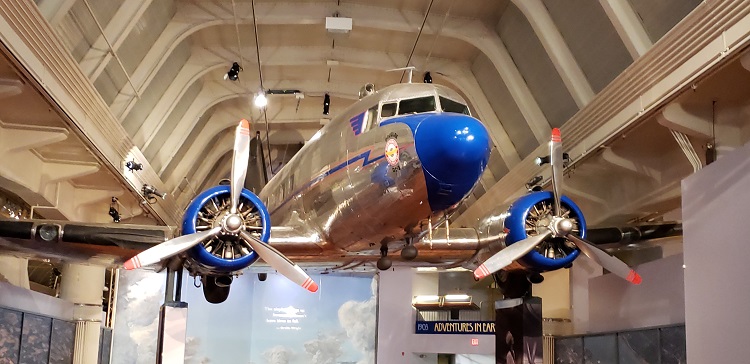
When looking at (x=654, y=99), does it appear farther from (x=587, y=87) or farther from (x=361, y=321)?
(x=361, y=321)

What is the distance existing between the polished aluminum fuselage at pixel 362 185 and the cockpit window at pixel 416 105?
0.11 meters

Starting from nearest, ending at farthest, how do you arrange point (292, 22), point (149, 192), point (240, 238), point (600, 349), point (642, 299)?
point (240, 238) → point (642, 299) → point (600, 349) → point (292, 22) → point (149, 192)

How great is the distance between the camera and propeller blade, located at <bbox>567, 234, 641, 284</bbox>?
9.89m

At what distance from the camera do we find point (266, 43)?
15.6m

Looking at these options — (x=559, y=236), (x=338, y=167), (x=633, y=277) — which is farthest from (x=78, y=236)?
(x=633, y=277)

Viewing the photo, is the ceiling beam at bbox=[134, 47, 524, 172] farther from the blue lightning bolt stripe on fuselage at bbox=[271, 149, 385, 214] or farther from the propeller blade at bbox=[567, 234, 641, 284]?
the propeller blade at bbox=[567, 234, 641, 284]

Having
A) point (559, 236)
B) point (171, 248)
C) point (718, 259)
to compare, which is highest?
point (559, 236)

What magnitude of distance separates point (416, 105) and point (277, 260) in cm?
270

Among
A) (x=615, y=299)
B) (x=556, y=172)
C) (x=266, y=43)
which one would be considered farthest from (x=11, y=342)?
(x=615, y=299)

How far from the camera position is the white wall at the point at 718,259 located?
731 centimetres

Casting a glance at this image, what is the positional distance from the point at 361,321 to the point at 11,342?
29.8 feet

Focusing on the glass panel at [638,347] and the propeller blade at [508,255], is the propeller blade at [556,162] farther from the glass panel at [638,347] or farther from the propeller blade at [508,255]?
the glass panel at [638,347]

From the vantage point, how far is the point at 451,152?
769cm

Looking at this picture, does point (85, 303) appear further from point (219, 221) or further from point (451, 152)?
point (451, 152)
